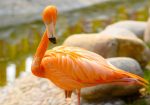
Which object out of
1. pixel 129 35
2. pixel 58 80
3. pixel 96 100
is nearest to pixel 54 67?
pixel 58 80

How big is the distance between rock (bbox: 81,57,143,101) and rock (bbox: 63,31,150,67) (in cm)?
65

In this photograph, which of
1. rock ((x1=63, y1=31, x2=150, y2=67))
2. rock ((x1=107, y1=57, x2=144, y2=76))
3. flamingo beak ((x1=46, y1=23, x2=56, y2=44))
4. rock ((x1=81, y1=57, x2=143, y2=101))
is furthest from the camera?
rock ((x1=63, y1=31, x2=150, y2=67))

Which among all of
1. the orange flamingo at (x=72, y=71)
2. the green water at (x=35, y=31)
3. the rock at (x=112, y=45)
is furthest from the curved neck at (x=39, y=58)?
the green water at (x=35, y=31)

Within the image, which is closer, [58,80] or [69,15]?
[58,80]

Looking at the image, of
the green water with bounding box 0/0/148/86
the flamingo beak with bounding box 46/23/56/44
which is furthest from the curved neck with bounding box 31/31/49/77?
the green water with bounding box 0/0/148/86

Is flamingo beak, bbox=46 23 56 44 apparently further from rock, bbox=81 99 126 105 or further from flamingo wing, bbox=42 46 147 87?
rock, bbox=81 99 126 105

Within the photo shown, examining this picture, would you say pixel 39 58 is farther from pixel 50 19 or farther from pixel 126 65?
pixel 126 65

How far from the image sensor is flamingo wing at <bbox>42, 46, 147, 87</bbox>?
14.6 ft

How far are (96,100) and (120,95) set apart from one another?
0.34 metres

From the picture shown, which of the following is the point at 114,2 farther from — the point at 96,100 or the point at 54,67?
the point at 54,67

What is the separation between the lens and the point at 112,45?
Result: 6539 mm

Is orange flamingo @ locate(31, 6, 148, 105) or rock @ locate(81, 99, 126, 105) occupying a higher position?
orange flamingo @ locate(31, 6, 148, 105)

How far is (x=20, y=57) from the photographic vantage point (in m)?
9.76

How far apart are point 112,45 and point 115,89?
0.99m
